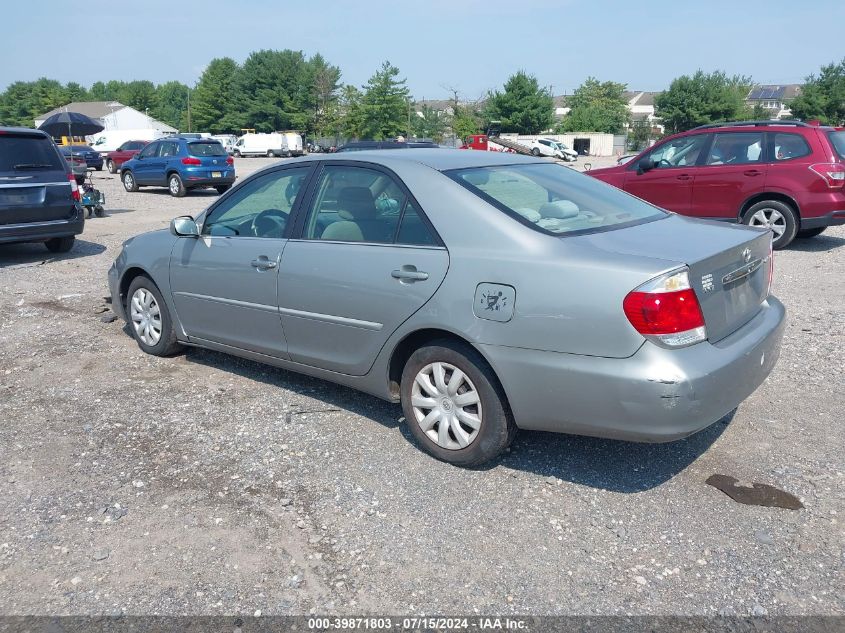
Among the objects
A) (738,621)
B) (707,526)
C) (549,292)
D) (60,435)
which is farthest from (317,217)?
(738,621)

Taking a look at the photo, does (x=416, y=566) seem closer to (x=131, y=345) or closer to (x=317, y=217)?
(x=317, y=217)

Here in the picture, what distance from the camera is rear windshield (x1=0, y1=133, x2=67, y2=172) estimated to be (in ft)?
32.0

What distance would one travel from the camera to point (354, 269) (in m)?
4.21

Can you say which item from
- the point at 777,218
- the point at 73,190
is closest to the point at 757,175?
the point at 777,218

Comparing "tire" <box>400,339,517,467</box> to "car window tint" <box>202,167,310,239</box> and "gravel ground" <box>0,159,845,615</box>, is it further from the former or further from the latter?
"car window tint" <box>202,167,310,239</box>

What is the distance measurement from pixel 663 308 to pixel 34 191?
938 cm

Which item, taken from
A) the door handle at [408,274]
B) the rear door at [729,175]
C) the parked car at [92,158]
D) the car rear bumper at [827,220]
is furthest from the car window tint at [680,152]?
the parked car at [92,158]

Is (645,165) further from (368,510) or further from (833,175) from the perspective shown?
(368,510)

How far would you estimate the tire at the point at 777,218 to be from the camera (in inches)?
405

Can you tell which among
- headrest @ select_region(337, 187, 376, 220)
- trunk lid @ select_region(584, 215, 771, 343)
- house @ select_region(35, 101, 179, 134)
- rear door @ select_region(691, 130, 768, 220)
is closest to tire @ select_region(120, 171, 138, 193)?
rear door @ select_region(691, 130, 768, 220)

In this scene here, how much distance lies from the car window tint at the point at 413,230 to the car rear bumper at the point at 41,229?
7784mm

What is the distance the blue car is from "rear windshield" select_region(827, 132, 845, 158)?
14.7 m

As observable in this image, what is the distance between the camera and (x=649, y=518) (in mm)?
3492

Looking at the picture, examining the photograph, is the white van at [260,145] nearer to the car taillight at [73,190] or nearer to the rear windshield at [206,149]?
the rear windshield at [206,149]
